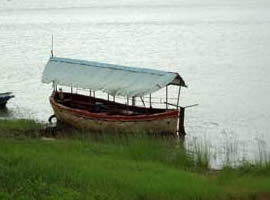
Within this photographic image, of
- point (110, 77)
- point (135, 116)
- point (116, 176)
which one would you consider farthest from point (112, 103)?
point (116, 176)

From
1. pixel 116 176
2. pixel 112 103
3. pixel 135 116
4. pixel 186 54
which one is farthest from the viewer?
pixel 186 54

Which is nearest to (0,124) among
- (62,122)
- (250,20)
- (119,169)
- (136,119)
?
(62,122)

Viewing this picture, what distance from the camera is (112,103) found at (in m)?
27.4

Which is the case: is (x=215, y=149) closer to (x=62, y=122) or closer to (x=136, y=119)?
(x=136, y=119)

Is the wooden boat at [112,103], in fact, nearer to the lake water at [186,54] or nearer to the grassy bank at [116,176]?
the lake water at [186,54]

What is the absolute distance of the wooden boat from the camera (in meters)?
24.7

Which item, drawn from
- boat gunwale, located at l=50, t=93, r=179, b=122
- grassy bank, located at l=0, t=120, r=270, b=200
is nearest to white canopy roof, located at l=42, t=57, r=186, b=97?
boat gunwale, located at l=50, t=93, r=179, b=122

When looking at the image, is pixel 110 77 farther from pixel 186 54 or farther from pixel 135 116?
pixel 186 54

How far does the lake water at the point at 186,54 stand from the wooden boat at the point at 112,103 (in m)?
1.63

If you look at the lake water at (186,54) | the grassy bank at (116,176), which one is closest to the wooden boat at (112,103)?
the lake water at (186,54)

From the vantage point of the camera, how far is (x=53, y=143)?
18.6m

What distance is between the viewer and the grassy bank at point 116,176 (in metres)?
12.2

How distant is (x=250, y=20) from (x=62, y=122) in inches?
2301

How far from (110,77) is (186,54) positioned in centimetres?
2854
